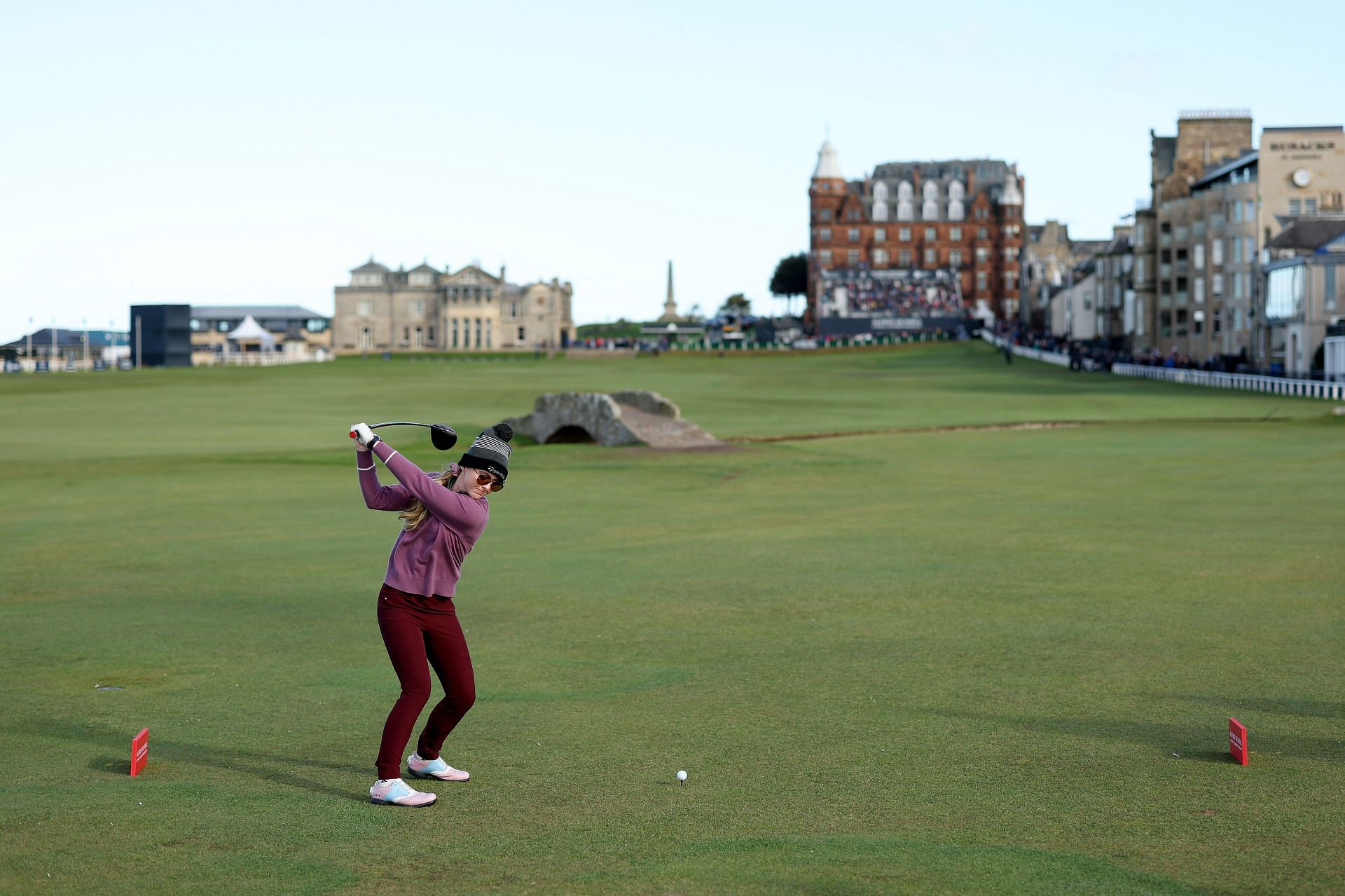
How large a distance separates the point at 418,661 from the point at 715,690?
148 inches

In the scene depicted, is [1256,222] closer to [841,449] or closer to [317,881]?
[841,449]

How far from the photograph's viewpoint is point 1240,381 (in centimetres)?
7562

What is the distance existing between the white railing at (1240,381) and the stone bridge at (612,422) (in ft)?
112

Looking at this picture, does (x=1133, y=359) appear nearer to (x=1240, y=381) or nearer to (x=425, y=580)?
(x=1240, y=381)

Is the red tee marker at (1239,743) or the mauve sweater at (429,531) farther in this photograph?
the red tee marker at (1239,743)

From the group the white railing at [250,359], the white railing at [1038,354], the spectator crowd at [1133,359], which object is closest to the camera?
the spectator crowd at [1133,359]

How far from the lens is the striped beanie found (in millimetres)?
9195

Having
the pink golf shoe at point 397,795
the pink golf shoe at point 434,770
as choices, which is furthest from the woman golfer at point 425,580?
the pink golf shoe at point 434,770

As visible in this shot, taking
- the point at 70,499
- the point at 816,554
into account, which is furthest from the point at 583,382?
the point at 816,554

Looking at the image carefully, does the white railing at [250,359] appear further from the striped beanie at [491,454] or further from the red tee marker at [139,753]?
the striped beanie at [491,454]

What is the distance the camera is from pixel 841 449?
41.2 metres

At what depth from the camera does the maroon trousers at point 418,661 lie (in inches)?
361

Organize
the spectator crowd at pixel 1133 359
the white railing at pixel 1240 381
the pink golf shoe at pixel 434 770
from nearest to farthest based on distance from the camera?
the pink golf shoe at pixel 434 770 → the white railing at pixel 1240 381 → the spectator crowd at pixel 1133 359

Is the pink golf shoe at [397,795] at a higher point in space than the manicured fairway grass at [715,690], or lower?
higher
